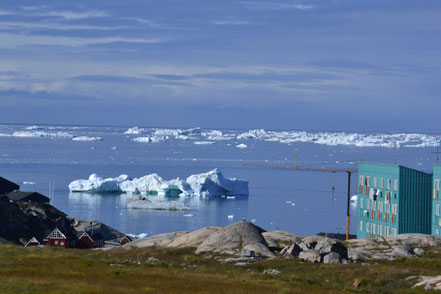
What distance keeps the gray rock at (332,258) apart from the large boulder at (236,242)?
2.91 metres

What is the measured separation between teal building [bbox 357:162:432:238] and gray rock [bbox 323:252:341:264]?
15896mm

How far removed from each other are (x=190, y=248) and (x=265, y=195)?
59772mm

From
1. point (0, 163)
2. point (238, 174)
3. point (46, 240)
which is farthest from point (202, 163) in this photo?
point (46, 240)

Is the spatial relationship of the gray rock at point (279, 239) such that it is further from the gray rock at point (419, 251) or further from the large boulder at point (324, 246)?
the gray rock at point (419, 251)

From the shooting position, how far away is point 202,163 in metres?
143

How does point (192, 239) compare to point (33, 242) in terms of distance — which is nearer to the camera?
point (192, 239)

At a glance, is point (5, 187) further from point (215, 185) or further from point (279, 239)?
point (279, 239)

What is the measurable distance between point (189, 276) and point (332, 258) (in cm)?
859

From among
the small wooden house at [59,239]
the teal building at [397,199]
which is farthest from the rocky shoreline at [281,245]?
the small wooden house at [59,239]

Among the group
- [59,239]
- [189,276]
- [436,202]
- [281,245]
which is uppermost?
[436,202]

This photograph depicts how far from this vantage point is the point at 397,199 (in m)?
42.3

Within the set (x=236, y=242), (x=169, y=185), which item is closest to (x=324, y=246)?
(x=236, y=242)

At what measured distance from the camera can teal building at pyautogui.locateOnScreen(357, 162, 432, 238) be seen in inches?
1673

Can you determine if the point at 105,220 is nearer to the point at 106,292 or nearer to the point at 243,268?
the point at 243,268
